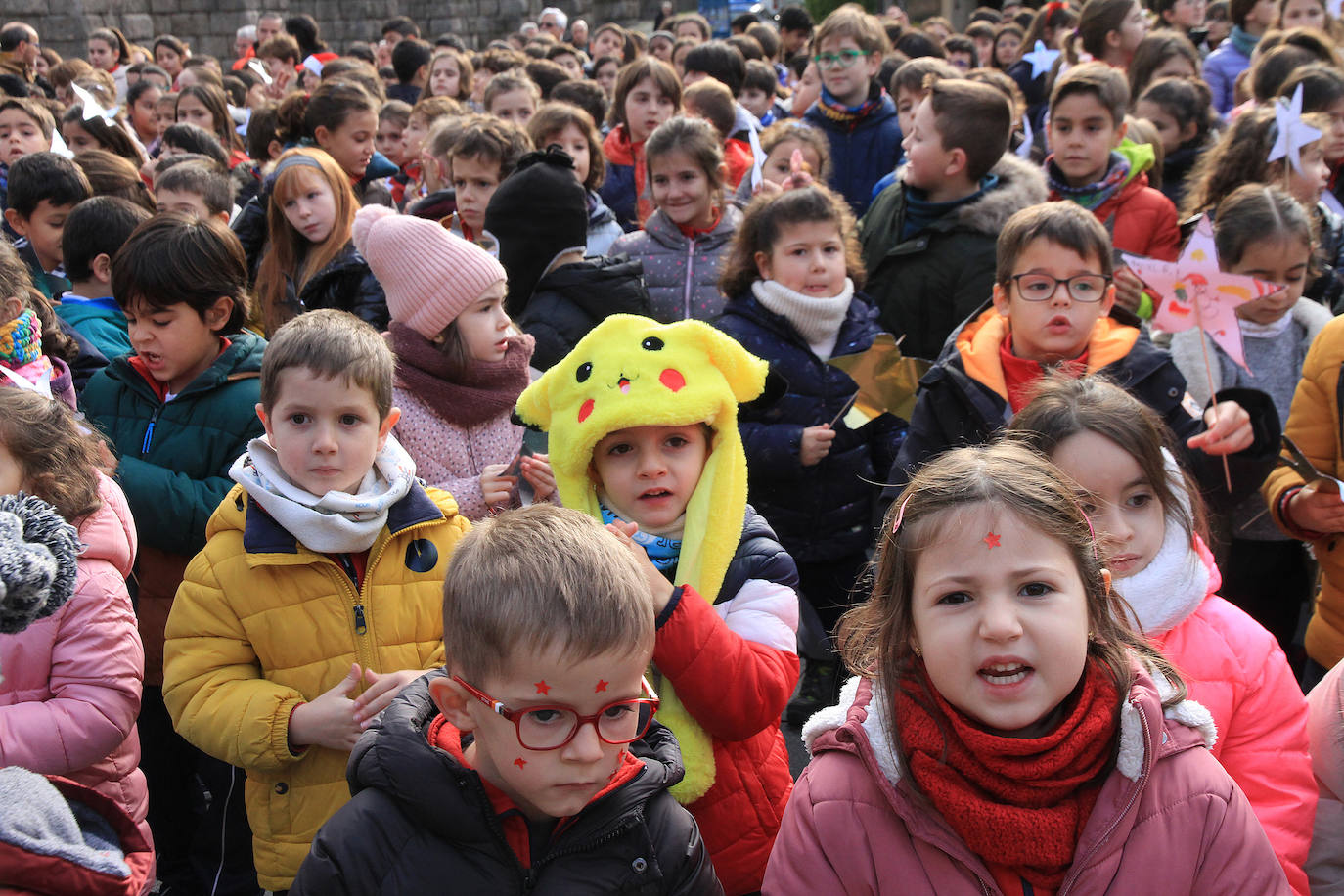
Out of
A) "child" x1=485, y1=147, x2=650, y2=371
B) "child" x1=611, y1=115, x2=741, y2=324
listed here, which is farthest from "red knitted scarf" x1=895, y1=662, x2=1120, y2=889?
"child" x1=611, y1=115, x2=741, y2=324

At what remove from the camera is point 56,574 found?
1625mm

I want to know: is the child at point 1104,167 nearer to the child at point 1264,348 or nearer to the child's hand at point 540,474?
the child at point 1264,348

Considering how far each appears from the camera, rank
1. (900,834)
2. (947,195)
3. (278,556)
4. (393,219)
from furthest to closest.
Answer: (947,195)
(393,219)
(278,556)
(900,834)

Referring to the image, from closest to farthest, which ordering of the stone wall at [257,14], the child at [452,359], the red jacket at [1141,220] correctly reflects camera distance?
the child at [452,359] → the red jacket at [1141,220] → the stone wall at [257,14]

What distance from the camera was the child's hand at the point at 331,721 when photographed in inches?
90.7

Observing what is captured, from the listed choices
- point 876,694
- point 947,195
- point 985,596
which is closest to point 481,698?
point 876,694

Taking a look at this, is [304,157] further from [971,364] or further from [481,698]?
[481,698]

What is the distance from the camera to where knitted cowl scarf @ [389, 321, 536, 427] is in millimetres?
3131

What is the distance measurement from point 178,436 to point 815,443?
5.81ft

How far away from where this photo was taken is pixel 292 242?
492 centimetres

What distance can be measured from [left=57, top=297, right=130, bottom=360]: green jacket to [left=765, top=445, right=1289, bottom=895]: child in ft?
10.1

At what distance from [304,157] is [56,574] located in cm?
355

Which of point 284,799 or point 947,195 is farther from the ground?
point 947,195

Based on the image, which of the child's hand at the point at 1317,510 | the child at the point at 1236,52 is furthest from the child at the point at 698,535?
the child at the point at 1236,52
